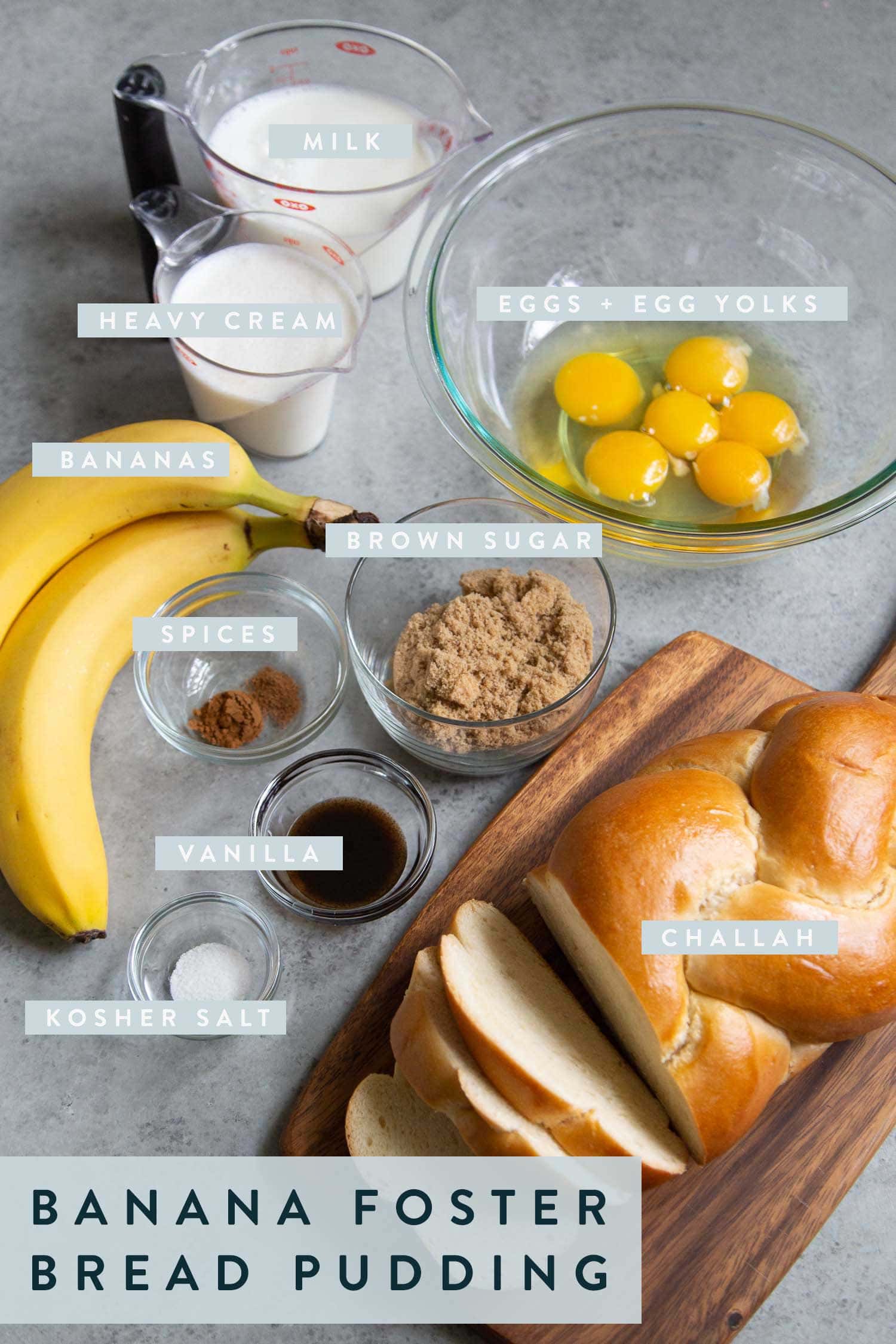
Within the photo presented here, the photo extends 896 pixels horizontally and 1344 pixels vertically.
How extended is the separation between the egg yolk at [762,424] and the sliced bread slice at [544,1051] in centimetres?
114

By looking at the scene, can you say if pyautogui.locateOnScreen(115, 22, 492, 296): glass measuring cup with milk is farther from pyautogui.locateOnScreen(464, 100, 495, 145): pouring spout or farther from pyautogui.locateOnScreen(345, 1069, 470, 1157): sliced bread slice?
pyautogui.locateOnScreen(345, 1069, 470, 1157): sliced bread slice

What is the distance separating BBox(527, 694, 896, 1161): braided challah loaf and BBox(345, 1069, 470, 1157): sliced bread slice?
35 centimetres

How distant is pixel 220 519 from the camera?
8.20ft

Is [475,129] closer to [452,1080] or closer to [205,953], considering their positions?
[205,953]

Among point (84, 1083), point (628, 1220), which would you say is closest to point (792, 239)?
point (628, 1220)

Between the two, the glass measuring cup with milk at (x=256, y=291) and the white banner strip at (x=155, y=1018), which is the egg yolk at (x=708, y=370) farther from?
the white banner strip at (x=155, y=1018)

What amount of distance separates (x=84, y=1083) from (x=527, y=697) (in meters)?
1.03

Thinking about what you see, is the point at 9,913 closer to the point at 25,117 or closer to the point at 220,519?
the point at 220,519

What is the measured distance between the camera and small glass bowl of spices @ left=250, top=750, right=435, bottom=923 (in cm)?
227

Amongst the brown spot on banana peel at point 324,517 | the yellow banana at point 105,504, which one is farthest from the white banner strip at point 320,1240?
the brown spot on banana peel at point 324,517

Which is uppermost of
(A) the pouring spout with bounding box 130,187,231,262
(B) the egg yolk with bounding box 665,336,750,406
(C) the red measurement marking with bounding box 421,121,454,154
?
(C) the red measurement marking with bounding box 421,121,454,154

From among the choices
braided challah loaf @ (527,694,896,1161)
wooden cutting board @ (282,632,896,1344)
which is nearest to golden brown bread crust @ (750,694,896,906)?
braided challah loaf @ (527,694,896,1161)

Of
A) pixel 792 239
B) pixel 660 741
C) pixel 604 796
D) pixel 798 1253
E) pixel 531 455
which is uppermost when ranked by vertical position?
pixel 792 239

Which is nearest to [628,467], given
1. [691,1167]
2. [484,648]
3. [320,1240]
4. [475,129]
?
[484,648]
